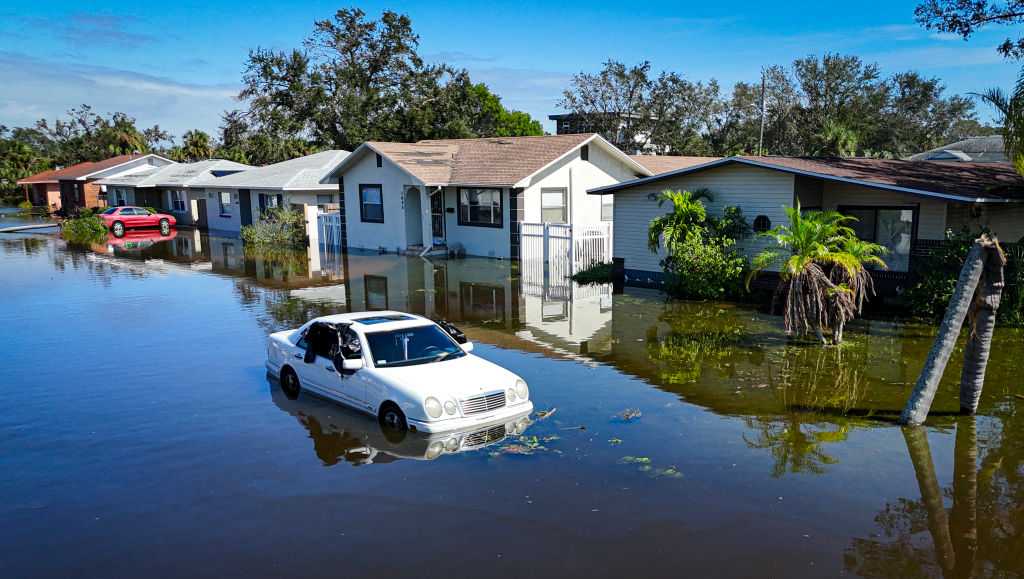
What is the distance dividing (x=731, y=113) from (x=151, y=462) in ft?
205

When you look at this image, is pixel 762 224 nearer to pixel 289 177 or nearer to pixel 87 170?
pixel 289 177

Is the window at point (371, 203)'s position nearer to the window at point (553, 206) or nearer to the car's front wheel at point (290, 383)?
the window at point (553, 206)

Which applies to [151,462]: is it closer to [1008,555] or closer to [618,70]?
[1008,555]

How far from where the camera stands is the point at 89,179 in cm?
5419

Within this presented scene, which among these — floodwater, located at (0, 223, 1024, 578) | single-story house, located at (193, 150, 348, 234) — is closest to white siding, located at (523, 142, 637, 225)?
single-story house, located at (193, 150, 348, 234)

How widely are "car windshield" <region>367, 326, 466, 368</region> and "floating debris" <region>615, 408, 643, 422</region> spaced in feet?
8.13

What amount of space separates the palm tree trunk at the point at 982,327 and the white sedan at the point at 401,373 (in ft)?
20.0

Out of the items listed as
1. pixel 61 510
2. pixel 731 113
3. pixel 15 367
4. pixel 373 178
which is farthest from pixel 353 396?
pixel 731 113

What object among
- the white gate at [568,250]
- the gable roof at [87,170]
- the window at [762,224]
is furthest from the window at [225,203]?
the window at [762,224]

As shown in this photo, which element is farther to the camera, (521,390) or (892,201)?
(892,201)

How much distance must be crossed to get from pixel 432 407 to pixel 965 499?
240 inches


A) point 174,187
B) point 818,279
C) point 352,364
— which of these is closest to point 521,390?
point 352,364

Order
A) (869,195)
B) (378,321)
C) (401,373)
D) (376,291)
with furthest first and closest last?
(376,291) → (869,195) → (378,321) → (401,373)

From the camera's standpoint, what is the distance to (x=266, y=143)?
182ft
